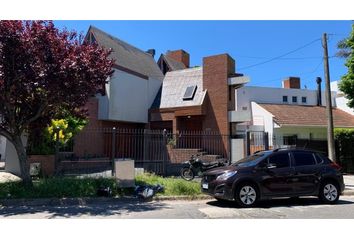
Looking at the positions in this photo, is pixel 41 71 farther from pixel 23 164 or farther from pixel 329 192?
pixel 329 192

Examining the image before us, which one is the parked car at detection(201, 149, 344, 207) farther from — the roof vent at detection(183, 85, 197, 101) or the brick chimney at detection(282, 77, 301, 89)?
the brick chimney at detection(282, 77, 301, 89)

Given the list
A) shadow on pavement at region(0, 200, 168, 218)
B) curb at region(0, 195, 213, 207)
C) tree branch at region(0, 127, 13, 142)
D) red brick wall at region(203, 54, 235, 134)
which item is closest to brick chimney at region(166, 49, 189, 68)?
red brick wall at region(203, 54, 235, 134)

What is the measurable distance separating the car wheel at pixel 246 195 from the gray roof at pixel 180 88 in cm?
1493

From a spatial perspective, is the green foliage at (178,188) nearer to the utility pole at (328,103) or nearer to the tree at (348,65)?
the utility pole at (328,103)

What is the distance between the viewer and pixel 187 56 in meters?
39.4

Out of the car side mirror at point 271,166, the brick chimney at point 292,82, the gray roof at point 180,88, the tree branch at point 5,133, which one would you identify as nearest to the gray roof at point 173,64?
the gray roof at point 180,88

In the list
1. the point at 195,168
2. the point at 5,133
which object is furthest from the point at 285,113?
the point at 5,133

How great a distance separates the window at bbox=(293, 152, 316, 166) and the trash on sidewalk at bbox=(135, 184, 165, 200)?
4.36m

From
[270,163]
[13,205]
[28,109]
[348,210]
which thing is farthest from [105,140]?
[348,210]

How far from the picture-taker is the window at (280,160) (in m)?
10.7

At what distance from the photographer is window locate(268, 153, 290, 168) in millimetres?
10734

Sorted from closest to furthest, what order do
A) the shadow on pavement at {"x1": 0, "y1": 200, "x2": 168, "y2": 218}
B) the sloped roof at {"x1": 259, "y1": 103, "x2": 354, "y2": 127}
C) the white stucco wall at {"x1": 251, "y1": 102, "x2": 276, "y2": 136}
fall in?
1. the shadow on pavement at {"x1": 0, "y1": 200, "x2": 168, "y2": 218}
2. the sloped roof at {"x1": 259, "y1": 103, "x2": 354, "y2": 127}
3. the white stucco wall at {"x1": 251, "y1": 102, "x2": 276, "y2": 136}

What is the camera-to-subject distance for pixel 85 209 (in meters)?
9.95

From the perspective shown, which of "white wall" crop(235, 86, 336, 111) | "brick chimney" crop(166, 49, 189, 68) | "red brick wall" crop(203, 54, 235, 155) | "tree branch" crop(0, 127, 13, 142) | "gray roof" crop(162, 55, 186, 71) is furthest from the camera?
"brick chimney" crop(166, 49, 189, 68)
